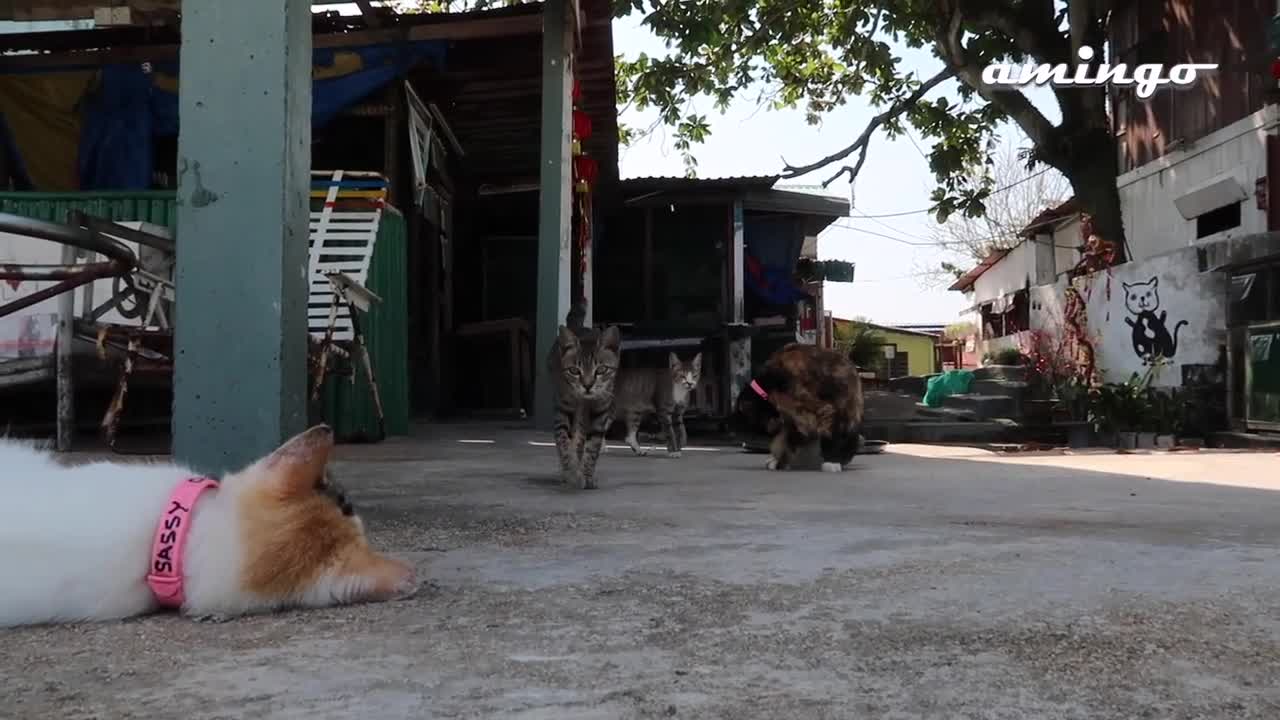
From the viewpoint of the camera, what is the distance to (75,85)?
7086 mm

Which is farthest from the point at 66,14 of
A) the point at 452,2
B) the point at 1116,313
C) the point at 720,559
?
the point at 1116,313

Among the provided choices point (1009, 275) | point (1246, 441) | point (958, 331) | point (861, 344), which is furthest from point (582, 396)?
point (958, 331)

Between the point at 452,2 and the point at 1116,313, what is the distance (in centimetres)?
880

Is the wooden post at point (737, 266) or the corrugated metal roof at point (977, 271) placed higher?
the corrugated metal roof at point (977, 271)

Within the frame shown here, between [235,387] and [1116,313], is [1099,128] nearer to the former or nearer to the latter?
[1116,313]

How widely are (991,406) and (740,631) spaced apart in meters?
9.48

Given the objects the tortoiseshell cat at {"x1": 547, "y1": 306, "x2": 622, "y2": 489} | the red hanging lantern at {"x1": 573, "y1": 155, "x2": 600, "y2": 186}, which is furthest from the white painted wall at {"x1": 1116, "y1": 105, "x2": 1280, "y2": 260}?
the tortoiseshell cat at {"x1": 547, "y1": 306, "x2": 622, "y2": 489}

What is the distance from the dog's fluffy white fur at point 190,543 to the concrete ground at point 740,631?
0.05 meters

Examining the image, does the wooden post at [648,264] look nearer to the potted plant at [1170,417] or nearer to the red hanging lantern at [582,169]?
the red hanging lantern at [582,169]

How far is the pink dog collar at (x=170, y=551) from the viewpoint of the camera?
1.74 m

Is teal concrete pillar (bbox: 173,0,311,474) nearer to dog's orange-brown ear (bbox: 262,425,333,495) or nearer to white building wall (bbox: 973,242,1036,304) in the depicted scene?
dog's orange-brown ear (bbox: 262,425,333,495)

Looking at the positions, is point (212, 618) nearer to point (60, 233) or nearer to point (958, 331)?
point (60, 233)

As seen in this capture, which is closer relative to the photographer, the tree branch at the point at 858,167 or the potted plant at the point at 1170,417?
the potted plant at the point at 1170,417

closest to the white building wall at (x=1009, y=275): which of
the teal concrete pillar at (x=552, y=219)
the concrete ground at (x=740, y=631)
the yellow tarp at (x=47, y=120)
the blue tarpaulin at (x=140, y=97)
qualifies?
the teal concrete pillar at (x=552, y=219)
